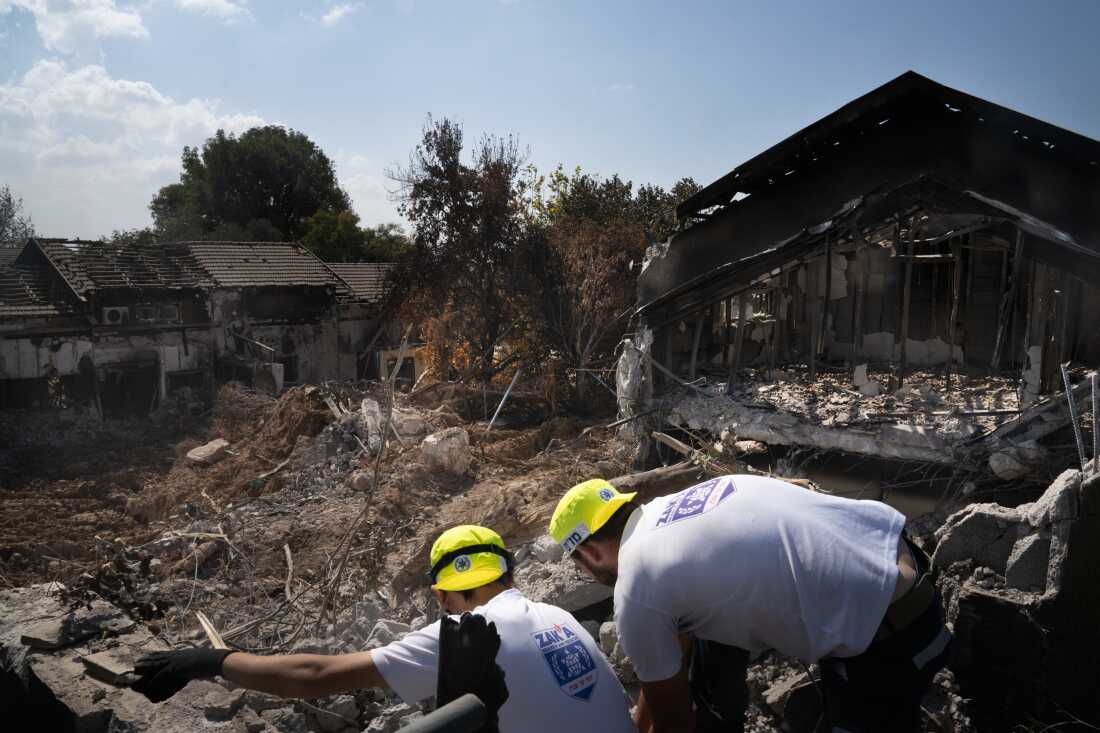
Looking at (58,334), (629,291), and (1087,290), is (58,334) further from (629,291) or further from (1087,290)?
(1087,290)

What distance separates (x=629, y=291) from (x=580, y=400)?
9.66ft

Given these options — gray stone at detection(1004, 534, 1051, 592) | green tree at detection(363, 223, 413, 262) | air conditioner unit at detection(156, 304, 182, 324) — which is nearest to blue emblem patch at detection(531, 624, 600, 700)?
gray stone at detection(1004, 534, 1051, 592)

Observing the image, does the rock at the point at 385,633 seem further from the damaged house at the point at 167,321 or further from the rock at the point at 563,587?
the damaged house at the point at 167,321

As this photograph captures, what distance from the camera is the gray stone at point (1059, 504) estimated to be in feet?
11.7

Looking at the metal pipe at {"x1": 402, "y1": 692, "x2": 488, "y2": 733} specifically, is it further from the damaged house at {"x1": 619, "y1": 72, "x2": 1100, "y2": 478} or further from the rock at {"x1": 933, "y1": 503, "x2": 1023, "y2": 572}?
the damaged house at {"x1": 619, "y1": 72, "x2": 1100, "y2": 478}

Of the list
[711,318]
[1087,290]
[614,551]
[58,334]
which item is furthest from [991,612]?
[58,334]

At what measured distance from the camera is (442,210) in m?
17.0

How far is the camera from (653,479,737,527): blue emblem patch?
8.26 ft

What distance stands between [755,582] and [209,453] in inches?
498

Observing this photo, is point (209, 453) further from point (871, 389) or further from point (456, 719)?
point (456, 719)

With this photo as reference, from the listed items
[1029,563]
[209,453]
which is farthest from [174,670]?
[209,453]

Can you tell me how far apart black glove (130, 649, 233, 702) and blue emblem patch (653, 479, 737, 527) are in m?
1.62

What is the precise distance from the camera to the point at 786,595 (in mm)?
2381

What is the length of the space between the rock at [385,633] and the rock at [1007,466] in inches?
195
